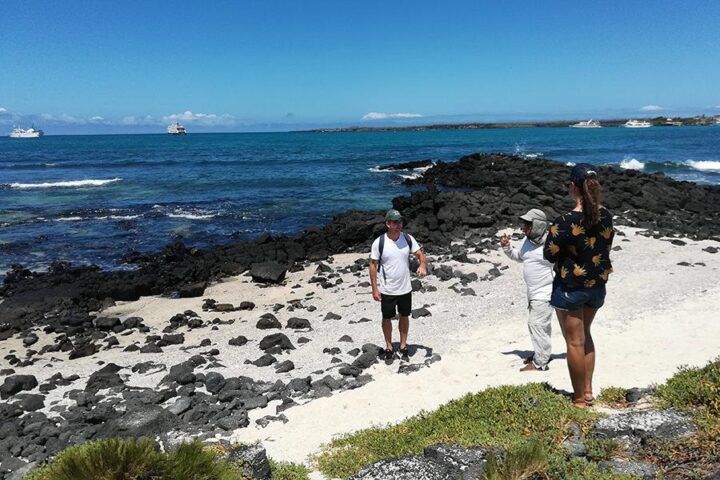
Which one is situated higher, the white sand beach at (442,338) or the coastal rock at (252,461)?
the coastal rock at (252,461)

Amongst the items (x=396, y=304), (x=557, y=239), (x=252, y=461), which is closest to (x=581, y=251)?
(x=557, y=239)

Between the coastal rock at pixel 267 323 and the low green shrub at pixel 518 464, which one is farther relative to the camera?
the coastal rock at pixel 267 323

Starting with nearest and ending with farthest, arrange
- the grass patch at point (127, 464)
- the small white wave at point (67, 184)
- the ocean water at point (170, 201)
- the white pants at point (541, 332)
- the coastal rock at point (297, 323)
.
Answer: the grass patch at point (127, 464) → the white pants at point (541, 332) → the coastal rock at point (297, 323) → the ocean water at point (170, 201) → the small white wave at point (67, 184)

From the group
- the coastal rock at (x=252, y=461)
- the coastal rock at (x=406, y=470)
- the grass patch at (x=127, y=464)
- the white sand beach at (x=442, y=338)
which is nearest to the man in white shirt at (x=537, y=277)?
the white sand beach at (x=442, y=338)

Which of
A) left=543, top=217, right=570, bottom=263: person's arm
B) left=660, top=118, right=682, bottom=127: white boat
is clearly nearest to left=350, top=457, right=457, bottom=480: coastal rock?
left=543, top=217, right=570, bottom=263: person's arm

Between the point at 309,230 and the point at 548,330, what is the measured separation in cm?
1411

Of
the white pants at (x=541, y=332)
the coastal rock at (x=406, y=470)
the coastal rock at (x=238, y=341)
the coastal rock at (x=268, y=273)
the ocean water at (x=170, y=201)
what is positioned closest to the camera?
the coastal rock at (x=406, y=470)

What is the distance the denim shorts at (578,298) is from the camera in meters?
5.07

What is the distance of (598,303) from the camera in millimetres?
5152

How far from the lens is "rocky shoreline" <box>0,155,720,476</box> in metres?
7.34

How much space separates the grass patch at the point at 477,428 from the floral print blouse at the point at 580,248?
4.23 feet

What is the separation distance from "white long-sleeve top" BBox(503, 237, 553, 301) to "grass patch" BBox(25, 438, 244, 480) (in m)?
4.77

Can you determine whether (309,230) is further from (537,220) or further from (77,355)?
(537,220)

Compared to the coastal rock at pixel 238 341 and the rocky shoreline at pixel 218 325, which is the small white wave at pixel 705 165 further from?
the coastal rock at pixel 238 341
